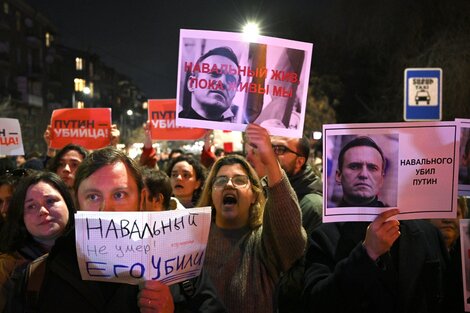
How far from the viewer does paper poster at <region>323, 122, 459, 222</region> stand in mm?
2730

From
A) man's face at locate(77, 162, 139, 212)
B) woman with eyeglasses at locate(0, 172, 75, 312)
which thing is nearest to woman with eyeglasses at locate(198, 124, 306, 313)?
man's face at locate(77, 162, 139, 212)

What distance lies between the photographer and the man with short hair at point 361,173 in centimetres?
273

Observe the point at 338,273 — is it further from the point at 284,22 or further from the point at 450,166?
the point at 284,22

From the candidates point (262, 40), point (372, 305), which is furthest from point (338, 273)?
point (262, 40)

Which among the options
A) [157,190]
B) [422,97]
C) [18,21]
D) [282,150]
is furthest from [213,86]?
[18,21]

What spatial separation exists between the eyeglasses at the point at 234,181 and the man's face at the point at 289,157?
2.95 feet

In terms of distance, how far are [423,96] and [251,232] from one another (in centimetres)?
551

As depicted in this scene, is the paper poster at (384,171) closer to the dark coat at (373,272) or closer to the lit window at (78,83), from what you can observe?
the dark coat at (373,272)

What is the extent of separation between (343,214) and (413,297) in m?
0.52

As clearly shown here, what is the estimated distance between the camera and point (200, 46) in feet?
11.8

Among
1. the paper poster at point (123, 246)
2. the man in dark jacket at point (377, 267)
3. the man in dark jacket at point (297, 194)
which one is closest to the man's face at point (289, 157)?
the man in dark jacket at point (297, 194)

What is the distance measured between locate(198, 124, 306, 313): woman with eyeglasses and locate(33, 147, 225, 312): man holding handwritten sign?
2.10ft

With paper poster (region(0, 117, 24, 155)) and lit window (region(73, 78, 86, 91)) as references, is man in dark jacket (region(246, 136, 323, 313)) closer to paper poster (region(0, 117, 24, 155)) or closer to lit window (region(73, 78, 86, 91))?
paper poster (region(0, 117, 24, 155))

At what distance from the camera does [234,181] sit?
12.6 ft
